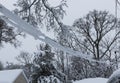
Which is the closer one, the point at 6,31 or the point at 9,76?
the point at 6,31

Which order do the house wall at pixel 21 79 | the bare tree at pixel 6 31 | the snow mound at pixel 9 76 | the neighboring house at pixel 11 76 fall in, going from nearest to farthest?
the bare tree at pixel 6 31
the snow mound at pixel 9 76
the neighboring house at pixel 11 76
the house wall at pixel 21 79

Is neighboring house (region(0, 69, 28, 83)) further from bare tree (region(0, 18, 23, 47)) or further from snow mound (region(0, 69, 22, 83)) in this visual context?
bare tree (region(0, 18, 23, 47))

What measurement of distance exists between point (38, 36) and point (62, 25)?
13.2 feet

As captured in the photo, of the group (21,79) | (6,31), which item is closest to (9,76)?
(21,79)

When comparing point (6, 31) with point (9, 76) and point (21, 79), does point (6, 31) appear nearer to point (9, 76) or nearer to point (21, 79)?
point (9, 76)

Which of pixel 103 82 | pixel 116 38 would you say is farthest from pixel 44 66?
pixel 116 38

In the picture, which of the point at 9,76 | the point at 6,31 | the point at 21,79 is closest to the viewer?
the point at 6,31

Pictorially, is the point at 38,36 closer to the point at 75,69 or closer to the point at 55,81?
the point at 55,81

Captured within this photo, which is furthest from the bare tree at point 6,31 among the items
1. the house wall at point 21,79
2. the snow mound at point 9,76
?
the house wall at point 21,79

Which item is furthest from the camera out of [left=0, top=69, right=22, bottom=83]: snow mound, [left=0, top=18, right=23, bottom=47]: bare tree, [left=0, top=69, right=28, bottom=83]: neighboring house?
[left=0, top=69, right=28, bottom=83]: neighboring house

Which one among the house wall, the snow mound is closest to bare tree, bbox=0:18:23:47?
the snow mound

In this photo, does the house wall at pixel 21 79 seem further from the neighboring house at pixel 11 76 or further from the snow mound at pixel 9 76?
the snow mound at pixel 9 76

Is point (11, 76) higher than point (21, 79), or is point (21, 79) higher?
point (11, 76)

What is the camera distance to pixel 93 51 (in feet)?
137
